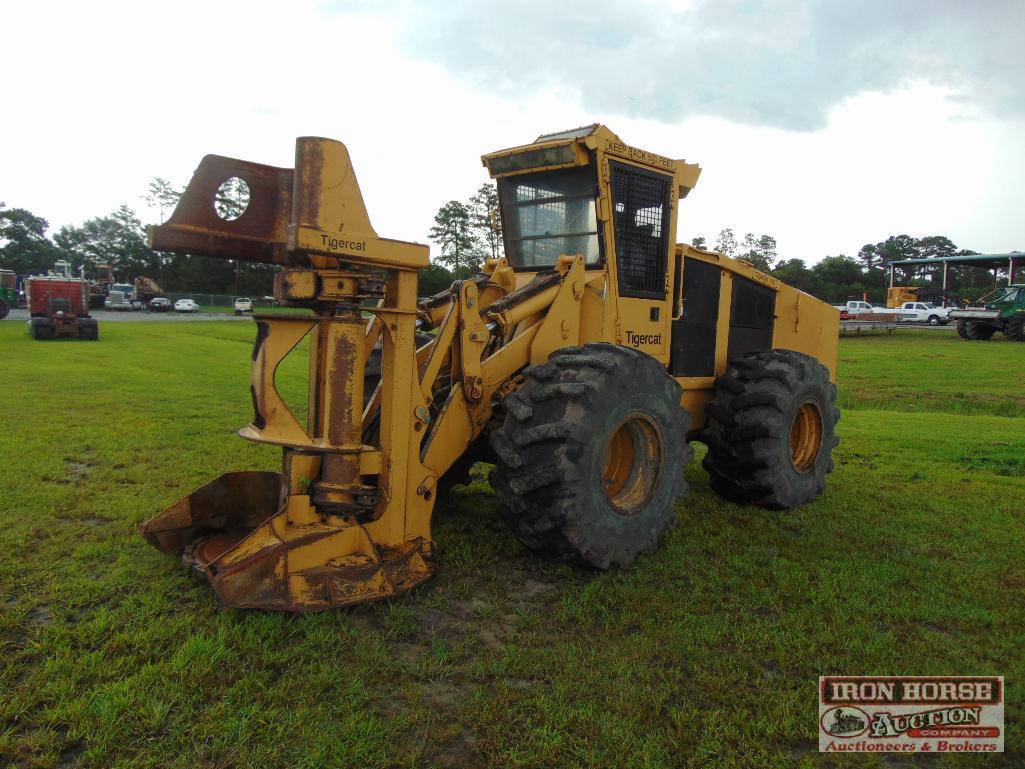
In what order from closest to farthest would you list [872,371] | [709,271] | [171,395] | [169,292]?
1. [709,271]
2. [171,395]
3. [872,371]
4. [169,292]

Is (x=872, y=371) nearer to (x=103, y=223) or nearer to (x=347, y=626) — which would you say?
(x=347, y=626)

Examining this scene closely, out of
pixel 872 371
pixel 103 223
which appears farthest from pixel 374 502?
pixel 103 223

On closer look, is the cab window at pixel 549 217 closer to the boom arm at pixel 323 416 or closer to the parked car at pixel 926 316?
the boom arm at pixel 323 416

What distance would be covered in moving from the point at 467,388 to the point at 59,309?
23.5 meters

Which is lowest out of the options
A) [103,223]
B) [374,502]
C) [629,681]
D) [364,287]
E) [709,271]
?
[629,681]

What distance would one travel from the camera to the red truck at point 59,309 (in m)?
23.2

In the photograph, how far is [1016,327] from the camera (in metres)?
32.7

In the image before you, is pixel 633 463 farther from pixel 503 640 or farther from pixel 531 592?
pixel 503 640

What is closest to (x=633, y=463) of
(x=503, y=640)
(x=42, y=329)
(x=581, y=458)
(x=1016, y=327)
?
(x=581, y=458)

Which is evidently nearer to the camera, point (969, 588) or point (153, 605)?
point (153, 605)

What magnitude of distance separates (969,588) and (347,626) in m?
3.70

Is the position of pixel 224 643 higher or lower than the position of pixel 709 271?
lower

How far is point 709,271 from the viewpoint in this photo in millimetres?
6668

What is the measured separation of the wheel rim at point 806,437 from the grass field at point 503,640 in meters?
0.42
